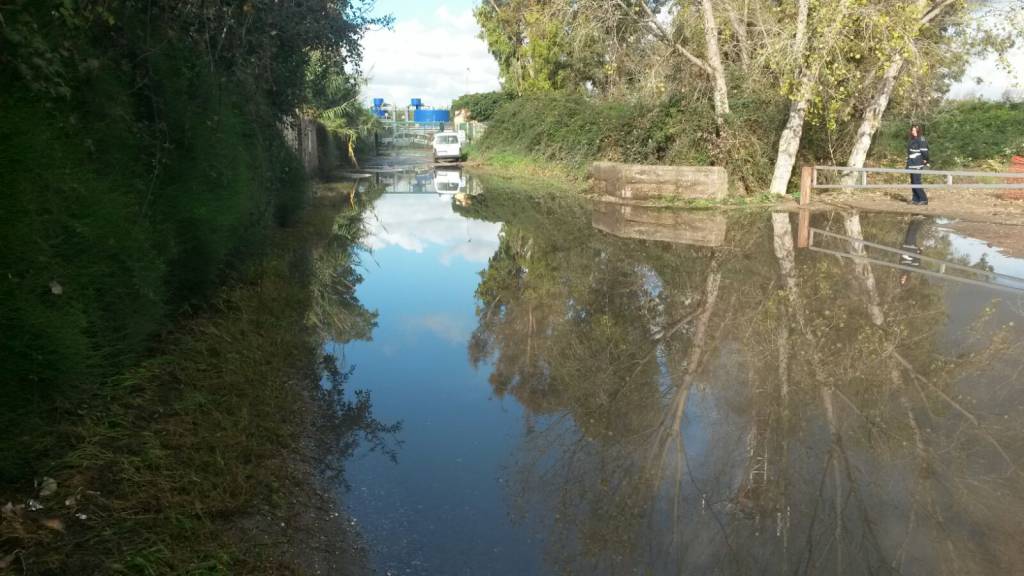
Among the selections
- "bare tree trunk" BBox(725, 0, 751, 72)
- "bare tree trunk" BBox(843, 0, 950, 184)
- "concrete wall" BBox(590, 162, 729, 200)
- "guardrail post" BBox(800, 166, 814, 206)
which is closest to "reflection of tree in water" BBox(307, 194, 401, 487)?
"concrete wall" BBox(590, 162, 729, 200)

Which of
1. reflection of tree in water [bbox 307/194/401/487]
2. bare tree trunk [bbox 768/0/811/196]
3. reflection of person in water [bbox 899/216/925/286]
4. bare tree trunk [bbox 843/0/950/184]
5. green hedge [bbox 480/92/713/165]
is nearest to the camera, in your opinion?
reflection of tree in water [bbox 307/194/401/487]

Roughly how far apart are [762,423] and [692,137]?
1680 cm

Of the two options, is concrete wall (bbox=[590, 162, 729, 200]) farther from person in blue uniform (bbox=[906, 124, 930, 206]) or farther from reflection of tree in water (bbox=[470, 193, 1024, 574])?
reflection of tree in water (bbox=[470, 193, 1024, 574])

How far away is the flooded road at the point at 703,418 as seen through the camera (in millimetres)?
3758

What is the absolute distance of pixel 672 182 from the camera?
19.5 m

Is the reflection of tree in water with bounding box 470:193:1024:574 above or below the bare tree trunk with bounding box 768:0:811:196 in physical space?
below

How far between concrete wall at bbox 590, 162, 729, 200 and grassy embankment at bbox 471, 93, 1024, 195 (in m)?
0.99

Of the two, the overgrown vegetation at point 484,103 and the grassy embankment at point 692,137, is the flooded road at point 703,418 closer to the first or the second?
the grassy embankment at point 692,137

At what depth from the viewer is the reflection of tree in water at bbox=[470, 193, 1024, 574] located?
147 inches

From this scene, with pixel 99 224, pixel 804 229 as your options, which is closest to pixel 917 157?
pixel 804 229

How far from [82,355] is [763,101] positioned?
19533 millimetres

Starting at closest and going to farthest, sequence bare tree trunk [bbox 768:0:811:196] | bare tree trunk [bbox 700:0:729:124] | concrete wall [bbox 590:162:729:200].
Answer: bare tree trunk [bbox 768:0:811:196], bare tree trunk [bbox 700:0:729:124], concrete wall [bbox 590:162:729:200]

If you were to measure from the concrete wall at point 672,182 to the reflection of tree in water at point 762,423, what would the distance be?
987 cm

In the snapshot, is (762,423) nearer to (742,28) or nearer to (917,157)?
(917,157)
